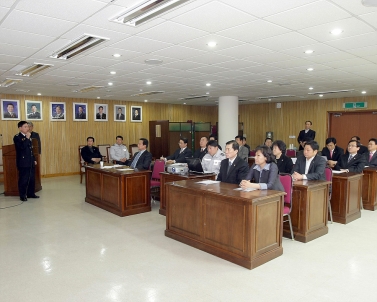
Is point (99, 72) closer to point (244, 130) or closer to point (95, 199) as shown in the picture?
point (95, 199)

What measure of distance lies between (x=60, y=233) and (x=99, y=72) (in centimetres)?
357

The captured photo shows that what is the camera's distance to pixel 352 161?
21.3 ft

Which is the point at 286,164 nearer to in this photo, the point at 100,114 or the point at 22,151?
the point at 22,151

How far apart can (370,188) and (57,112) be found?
1033 cm

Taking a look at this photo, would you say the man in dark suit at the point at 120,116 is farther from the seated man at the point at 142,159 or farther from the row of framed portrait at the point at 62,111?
the seated man at the point at 142,159

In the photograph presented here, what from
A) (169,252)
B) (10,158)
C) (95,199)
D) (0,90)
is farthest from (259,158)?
(0,90)

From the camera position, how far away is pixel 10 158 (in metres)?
8.12

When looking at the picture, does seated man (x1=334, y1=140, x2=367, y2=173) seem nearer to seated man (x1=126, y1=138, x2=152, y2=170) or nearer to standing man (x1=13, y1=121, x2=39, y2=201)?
seated man (x1=126, y1=138, x2=152, y2=170)

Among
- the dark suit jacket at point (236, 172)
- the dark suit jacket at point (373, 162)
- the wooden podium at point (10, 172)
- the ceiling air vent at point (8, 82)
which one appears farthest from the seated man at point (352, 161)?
the ceiling air vent at point (8, 82)

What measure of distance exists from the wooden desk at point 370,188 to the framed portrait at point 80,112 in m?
9.79

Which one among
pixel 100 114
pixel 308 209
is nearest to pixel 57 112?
pixel 100 114

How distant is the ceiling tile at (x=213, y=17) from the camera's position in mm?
3406

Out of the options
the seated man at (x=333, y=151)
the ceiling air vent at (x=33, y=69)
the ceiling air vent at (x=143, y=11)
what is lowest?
the seated man at (x=333, y=151)

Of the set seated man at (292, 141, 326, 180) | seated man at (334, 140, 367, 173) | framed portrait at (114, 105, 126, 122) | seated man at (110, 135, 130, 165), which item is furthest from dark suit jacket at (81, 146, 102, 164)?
seated man at (334, 140, 367, 173)
